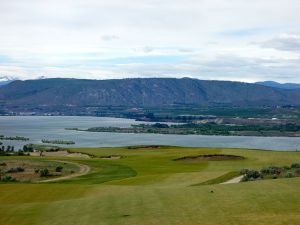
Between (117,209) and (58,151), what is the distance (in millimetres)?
75124

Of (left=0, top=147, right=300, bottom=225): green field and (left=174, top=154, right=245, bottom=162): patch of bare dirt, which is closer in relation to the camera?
(left=0, top=147, right=300, bottom=225): green field

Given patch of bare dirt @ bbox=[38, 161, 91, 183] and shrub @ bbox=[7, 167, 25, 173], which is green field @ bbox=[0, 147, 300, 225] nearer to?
patch of bare dirt @ bbox=[38, 161, 91, 183]

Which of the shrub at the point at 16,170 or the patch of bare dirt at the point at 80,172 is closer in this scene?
the patch of bare dirt at the point at 80,172

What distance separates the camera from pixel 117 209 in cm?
2475

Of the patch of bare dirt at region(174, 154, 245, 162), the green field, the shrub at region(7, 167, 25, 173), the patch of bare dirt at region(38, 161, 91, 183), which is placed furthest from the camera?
the patch of bare dirt at region(174, 154, 245, 162)

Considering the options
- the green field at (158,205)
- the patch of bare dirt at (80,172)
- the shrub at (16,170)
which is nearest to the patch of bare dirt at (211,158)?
the patch of bare dirt at (80,172)

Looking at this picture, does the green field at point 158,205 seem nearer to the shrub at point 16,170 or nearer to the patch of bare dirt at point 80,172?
the patch of bare dirt at point 80,172

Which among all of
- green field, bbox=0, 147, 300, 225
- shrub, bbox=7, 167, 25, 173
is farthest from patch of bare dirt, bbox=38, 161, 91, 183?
green field, bbox=0, 147, 300, 225

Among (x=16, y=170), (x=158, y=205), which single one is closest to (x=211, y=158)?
(x=16, y=170)

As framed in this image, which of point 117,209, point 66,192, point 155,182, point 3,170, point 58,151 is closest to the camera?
point 117,209

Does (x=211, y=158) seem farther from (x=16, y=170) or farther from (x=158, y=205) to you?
(x=158, y=205)

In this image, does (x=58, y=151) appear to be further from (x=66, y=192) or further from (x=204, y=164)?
(x=66, y=192)

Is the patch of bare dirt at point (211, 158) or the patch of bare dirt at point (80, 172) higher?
the patch of bare dirt at point (211, 158)

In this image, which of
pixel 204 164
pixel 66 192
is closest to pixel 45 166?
pixel 204 164
